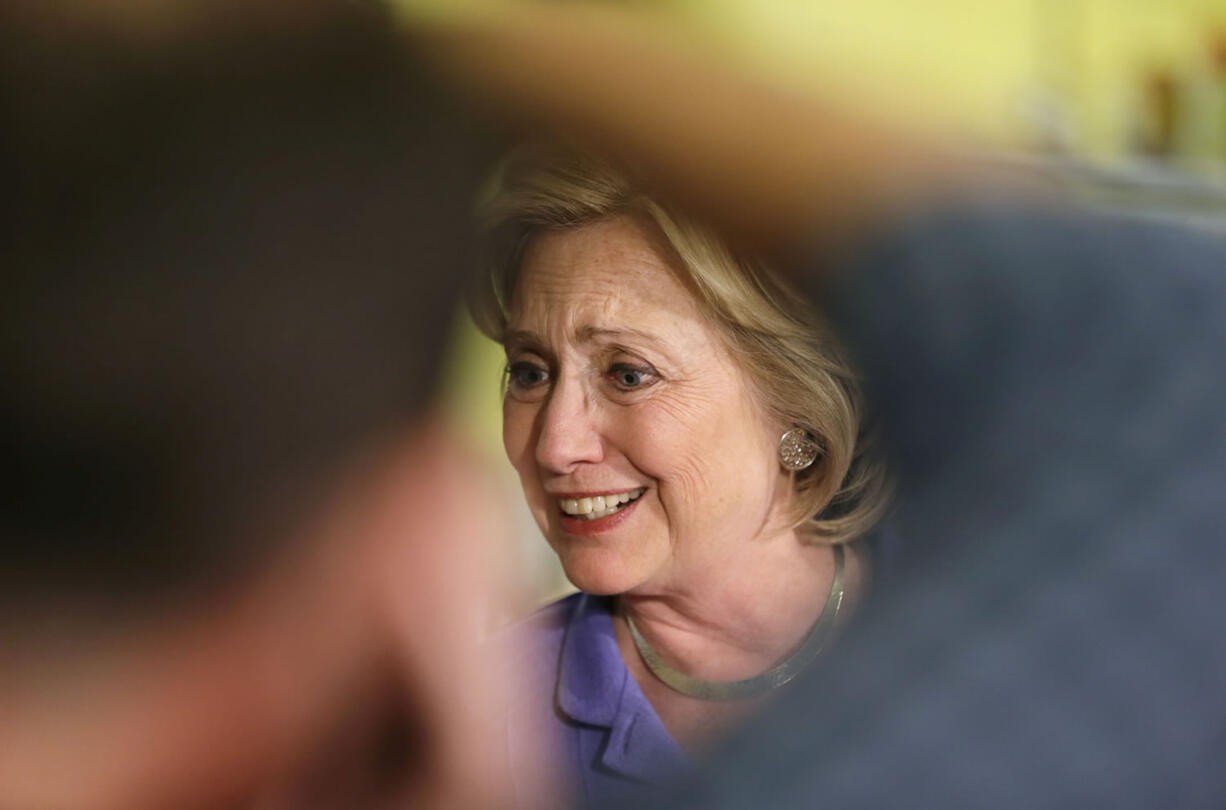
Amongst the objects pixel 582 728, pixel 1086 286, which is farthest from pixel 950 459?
pixel 582 728

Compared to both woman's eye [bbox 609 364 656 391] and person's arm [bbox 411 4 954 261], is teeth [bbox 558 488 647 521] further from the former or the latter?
person's arm [bbox 411 4 954 261]

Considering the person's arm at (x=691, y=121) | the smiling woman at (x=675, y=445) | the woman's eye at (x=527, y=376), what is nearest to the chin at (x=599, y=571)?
the smiling woman at (x=675, y=445)

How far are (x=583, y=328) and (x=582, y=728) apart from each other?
25 centimetres

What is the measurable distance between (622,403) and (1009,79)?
3.26 ft

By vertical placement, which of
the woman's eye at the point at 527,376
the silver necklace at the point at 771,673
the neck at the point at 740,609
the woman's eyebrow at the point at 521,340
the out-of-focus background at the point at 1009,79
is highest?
the out-of-focus background at the point at 1009,79

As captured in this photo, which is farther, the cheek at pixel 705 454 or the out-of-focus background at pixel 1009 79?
the cheek at pixel 705 454

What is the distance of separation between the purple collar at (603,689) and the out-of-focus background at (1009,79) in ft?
0.12

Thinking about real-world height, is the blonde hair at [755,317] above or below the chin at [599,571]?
above

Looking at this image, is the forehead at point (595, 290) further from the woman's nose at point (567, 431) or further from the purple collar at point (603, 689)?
the purple collar at point (603, 689)

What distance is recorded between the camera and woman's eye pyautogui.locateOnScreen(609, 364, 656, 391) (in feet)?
1.88

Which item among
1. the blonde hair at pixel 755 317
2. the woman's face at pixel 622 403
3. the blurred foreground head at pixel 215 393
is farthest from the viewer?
the woman's face at pixel 622 403

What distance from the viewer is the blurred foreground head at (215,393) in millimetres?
256

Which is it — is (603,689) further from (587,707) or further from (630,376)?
(630,376)

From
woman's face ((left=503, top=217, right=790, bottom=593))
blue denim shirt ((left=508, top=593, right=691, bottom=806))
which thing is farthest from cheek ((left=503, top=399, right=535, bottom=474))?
blue denim shirt ((left=508, top=593, right=691, bottom=806))
